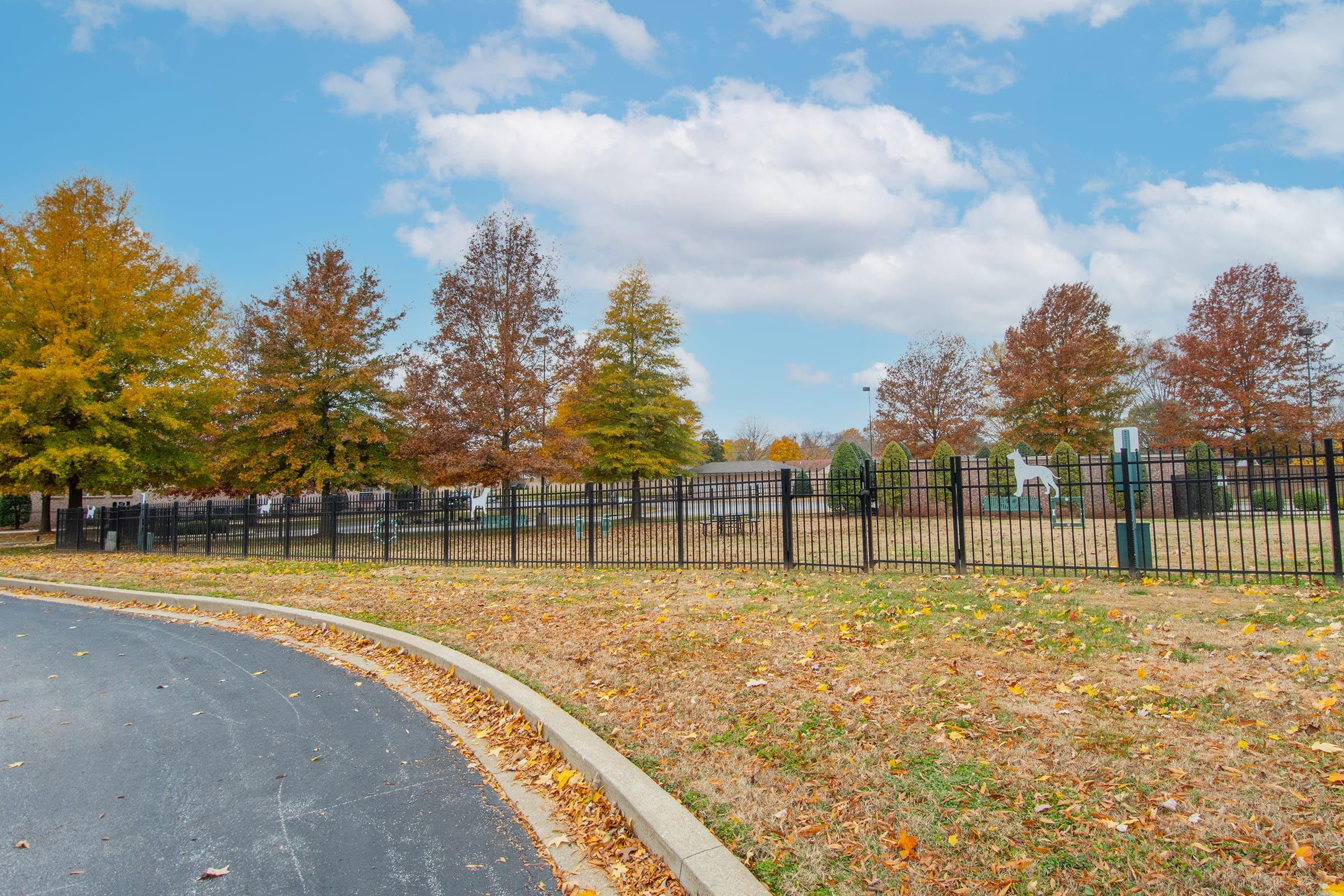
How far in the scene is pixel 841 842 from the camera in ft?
10.2

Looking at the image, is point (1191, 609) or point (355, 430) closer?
point (1191, 609)

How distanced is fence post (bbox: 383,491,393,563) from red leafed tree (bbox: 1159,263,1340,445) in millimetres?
37133

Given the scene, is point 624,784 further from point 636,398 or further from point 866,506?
point 636,398

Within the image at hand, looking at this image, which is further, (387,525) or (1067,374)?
(1067,374)

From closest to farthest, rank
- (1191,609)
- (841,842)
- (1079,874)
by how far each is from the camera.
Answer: (1079,874) < (841,842) < (1191,609)

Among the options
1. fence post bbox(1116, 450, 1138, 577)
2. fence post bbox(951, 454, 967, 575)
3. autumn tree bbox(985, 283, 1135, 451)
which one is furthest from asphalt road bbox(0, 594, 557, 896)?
autumn tree bbox(985, 283, 1135, 451)

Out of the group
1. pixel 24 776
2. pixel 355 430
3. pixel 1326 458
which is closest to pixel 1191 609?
pixel 1326 458

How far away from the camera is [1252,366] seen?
33812 millimetres

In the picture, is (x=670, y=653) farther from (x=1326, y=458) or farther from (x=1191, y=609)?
(x=1326, y=458)

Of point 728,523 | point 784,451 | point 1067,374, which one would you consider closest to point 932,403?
point 1067,374

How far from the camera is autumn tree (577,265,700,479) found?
26.6m

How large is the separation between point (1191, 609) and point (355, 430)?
867 inches

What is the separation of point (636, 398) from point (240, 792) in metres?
23.7

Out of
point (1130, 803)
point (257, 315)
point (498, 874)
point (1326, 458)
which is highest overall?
point (257, 315)
